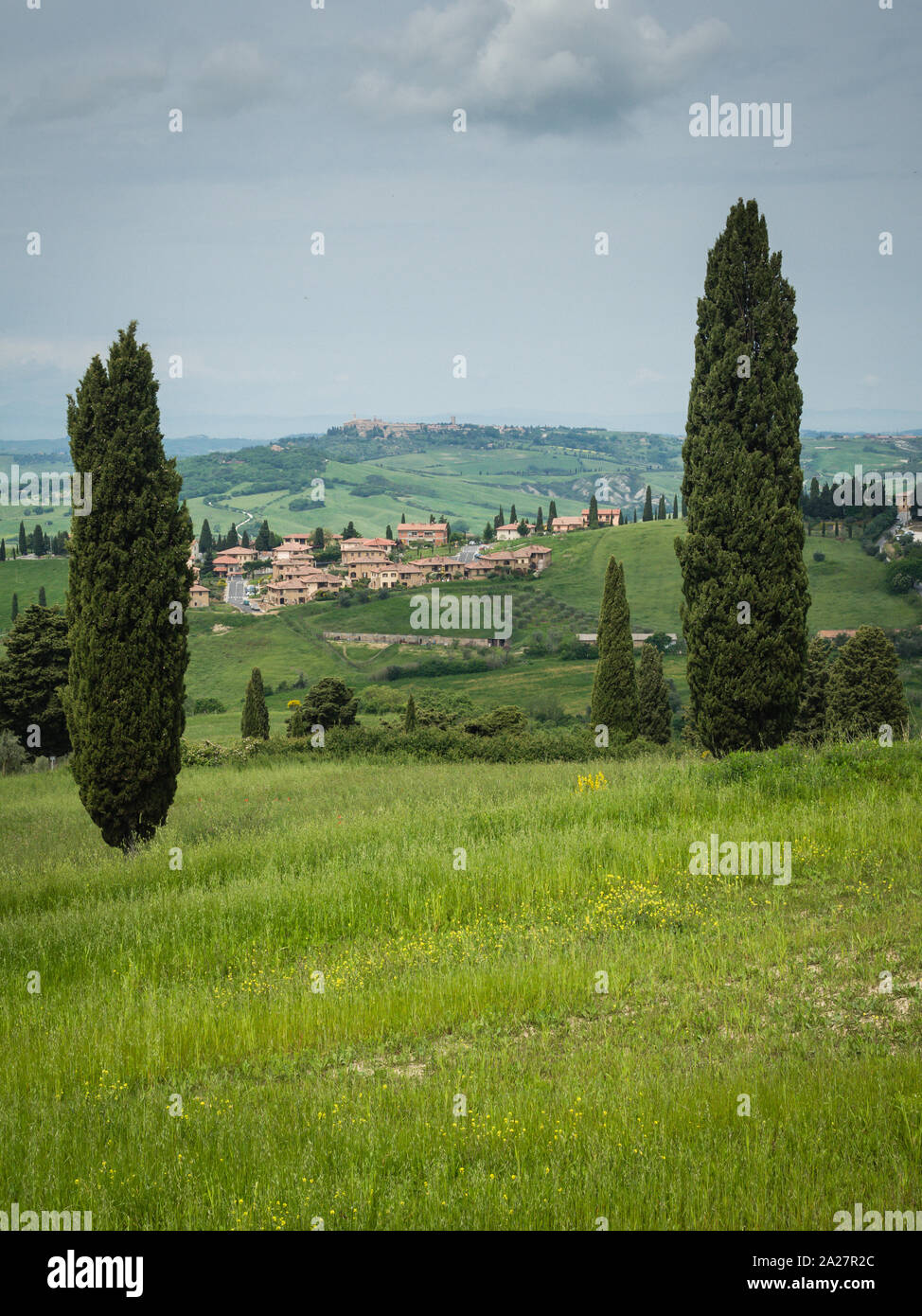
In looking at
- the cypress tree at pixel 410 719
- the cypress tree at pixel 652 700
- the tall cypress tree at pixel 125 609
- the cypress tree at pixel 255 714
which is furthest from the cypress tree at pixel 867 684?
the tall cypress tree at pixel 125 609

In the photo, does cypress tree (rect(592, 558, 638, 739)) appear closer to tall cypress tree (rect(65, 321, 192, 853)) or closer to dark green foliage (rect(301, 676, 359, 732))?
dark green foliage (rect(301, 676, 359, 732))

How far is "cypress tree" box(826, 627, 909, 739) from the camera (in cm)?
3906

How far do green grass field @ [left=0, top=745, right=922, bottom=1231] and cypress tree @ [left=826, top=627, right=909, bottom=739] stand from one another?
88.4 feet

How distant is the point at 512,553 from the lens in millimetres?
148875

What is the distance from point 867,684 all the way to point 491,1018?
35973mm

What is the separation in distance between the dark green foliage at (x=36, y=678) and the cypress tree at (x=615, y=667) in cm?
2146

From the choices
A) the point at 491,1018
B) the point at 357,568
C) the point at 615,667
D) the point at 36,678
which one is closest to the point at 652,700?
the point at 615,667

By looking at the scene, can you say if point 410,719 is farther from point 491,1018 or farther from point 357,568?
point 357,568

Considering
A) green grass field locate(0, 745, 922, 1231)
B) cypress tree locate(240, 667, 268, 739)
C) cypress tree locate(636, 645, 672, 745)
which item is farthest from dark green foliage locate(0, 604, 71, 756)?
cypress tree locate(636, 645, 672, 745)

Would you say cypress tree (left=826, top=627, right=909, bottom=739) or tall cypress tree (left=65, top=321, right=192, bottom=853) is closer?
tall cypress tree (left=65, top=321, right=192, bottom=853)

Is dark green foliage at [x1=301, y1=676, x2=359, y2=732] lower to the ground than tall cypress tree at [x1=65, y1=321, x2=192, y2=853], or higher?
lower

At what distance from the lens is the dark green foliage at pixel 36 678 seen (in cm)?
3875

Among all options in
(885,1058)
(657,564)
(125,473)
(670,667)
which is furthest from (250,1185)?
(657,564)

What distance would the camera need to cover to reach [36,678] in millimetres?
38812
